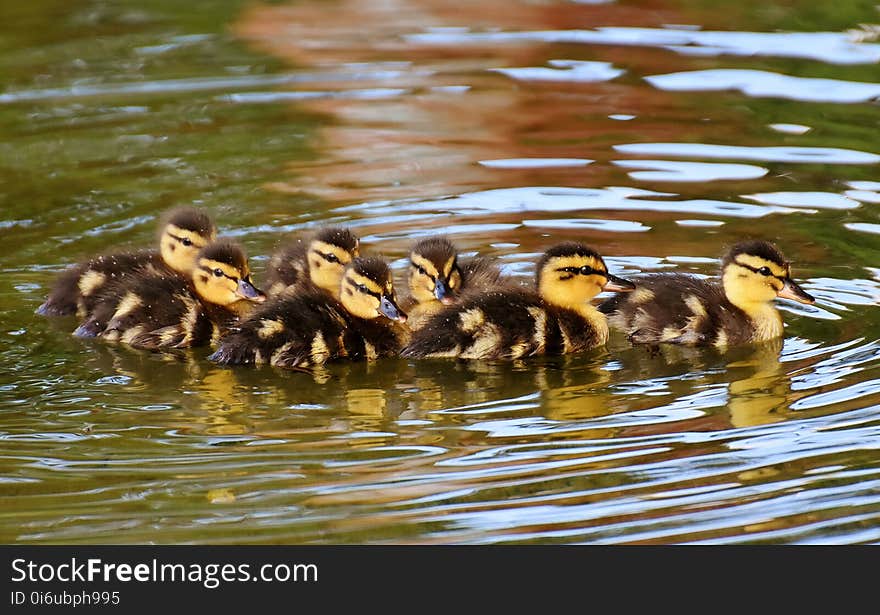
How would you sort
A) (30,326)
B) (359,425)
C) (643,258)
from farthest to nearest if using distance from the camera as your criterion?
(643,258), (30,326), (359,425)

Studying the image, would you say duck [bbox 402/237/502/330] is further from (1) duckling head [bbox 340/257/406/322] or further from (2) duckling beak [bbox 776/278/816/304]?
(2) duckling beak [bbox 776/278/816/304]

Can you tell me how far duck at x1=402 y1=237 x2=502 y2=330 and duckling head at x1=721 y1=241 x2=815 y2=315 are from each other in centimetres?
84

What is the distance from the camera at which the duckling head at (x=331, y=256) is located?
595 centimetres

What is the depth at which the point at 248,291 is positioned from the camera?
5891 mm

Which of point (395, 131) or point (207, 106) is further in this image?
point (207, 106)

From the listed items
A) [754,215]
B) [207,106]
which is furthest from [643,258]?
[207,106]

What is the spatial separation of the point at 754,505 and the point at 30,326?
3072 mm

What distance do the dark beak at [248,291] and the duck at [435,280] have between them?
1.72 feet

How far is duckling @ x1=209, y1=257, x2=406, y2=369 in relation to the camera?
553 centimetres

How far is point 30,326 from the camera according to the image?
615 cm

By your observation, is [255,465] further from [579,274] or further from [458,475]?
[579,274]

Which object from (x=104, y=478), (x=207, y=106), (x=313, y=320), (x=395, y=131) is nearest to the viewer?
(x=104, y=478)

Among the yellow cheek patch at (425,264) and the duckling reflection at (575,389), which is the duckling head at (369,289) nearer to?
the yellow cheek patch at (425,264)

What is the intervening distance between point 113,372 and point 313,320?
71cm
